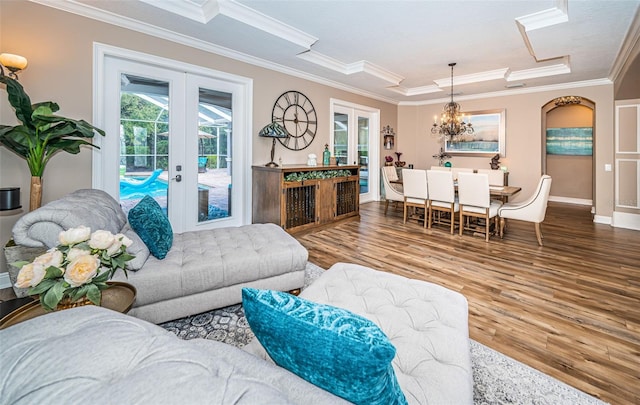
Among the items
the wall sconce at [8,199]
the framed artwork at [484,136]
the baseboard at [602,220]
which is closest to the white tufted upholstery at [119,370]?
the wall sconce at [8,199]

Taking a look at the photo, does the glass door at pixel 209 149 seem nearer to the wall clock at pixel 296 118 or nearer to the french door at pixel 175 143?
the french door at pixel 175 143

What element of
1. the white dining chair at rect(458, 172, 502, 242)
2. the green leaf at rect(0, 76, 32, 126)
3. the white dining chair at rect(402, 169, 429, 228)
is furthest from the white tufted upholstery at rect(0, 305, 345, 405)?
the white dining chair at rect(402, 169, 429, 228)

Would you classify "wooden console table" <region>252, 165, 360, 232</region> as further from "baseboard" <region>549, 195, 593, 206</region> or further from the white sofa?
"baseboard" <region>549, 195, 593, 206</region>

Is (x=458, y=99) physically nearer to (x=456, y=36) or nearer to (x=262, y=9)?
(x=456, y=36)

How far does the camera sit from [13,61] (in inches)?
104

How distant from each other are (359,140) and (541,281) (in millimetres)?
4946

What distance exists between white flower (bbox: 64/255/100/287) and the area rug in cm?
101

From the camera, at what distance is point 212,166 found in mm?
4504

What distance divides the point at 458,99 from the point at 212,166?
6.18 metres

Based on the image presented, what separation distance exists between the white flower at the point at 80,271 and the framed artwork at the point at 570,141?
9.94 m

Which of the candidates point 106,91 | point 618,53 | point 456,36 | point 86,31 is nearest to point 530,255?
point 456,36

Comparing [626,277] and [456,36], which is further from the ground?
[456,36]

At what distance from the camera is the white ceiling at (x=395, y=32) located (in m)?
3.21

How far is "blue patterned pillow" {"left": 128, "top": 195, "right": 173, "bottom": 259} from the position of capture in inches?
88.9
